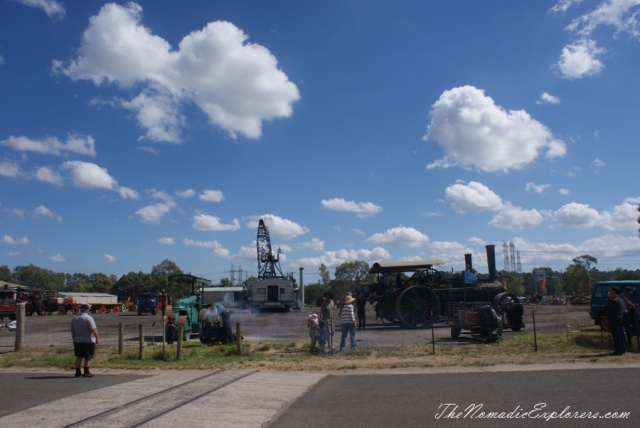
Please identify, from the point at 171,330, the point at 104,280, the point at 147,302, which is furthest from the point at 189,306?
the point at 104,280

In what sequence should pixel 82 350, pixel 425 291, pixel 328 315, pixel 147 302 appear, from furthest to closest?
1. pixel 147 302
2. pixel 425 291
3. pixel 328 315
4. pixel 82 350

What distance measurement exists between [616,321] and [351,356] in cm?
579

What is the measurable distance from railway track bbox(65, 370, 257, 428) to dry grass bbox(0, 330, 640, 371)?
65.5 inches

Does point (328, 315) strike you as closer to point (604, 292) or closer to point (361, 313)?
point (361, 313)

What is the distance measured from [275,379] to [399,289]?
38.2 ft

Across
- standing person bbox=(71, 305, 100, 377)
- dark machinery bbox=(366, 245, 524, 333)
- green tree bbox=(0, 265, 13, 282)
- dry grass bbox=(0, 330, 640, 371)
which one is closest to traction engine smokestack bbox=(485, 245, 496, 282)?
dark machinery bbox=(366, 245, 524, 333)

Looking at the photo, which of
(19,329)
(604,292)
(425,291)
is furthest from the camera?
(425,291)

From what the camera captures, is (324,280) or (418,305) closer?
(418,305)

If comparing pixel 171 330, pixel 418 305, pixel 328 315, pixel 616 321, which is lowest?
pixel 171 330

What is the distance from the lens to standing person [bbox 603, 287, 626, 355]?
10359mm

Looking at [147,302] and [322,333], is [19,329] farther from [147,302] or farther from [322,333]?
[147,302]

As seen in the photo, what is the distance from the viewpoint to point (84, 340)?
9.40 meters

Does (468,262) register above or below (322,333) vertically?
above

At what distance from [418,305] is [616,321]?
8.71 meters
